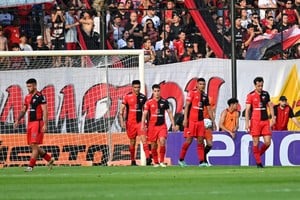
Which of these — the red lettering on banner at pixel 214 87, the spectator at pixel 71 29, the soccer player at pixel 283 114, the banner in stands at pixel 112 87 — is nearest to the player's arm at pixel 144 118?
the banner in stands at pixel 112 87

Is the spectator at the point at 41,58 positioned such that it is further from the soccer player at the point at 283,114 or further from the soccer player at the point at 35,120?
the soccer player at the point at 283,114

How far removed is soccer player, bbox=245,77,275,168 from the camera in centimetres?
2703

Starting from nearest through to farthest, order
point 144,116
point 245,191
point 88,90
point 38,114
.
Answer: point 245,191 < point 38,114 < point 144,116 < point 88,90

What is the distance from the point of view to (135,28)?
30.4m

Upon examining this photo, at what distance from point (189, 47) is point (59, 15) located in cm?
345

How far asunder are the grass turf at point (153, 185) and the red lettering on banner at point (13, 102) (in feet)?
19.8

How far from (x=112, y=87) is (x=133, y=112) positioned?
141cm

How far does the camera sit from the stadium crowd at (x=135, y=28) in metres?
30.0

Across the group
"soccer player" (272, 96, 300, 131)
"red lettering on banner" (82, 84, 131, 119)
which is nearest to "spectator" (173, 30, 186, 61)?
"red lettering on banner" (82, 84, 131, 119)

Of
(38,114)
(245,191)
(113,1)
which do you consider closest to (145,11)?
(113,1)

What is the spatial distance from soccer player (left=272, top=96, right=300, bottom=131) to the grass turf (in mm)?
6548

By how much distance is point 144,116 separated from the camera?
2834 centimetres

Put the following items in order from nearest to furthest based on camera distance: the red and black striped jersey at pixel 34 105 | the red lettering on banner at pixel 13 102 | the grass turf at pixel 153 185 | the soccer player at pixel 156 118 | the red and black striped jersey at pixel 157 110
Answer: the grass turf at pixel 153 185 < the red and black striped jersey at pixel 34 105 < the soccer player at pixel 156 118 < the red and black striped jersey at pixel 157 110 < the red lettering on banner at pixel 13 102

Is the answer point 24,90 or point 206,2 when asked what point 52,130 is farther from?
point 206,2
